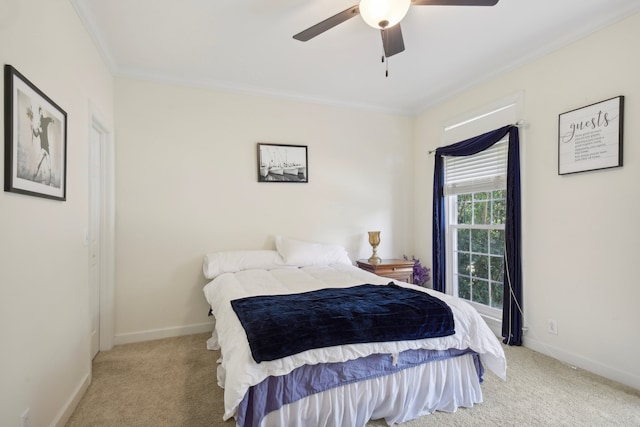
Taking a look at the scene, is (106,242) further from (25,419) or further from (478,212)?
(478,212)

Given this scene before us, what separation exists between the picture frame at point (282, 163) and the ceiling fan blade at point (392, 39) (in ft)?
5.43

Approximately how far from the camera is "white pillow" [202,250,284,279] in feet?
10.0

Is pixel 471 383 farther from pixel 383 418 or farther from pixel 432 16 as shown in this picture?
pixel 432 16

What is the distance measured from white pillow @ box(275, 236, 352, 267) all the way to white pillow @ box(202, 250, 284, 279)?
104mm

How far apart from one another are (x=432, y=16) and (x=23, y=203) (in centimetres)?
270

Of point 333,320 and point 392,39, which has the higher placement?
point 392,39

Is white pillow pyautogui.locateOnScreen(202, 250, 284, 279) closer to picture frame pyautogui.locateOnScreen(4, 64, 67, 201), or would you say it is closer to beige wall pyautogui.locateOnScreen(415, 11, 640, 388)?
picture frame pyautogui.locateOnScreen(4, 64, 67, 201)

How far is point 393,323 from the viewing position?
5.90 ft

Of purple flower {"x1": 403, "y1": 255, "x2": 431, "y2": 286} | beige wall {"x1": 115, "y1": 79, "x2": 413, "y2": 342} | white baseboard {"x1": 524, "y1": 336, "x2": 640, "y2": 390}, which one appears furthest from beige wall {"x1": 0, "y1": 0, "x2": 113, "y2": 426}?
white baseboard {"x1": 524, "y1": 336, "x2": 640, "y2": 390}

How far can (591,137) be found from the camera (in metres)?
2.41

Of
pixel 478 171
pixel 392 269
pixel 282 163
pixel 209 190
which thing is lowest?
pixel 392 269

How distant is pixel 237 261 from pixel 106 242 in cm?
118

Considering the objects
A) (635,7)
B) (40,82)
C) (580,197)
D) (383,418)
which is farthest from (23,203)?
(635,7)

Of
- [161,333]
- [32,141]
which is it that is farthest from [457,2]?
[161,333]
